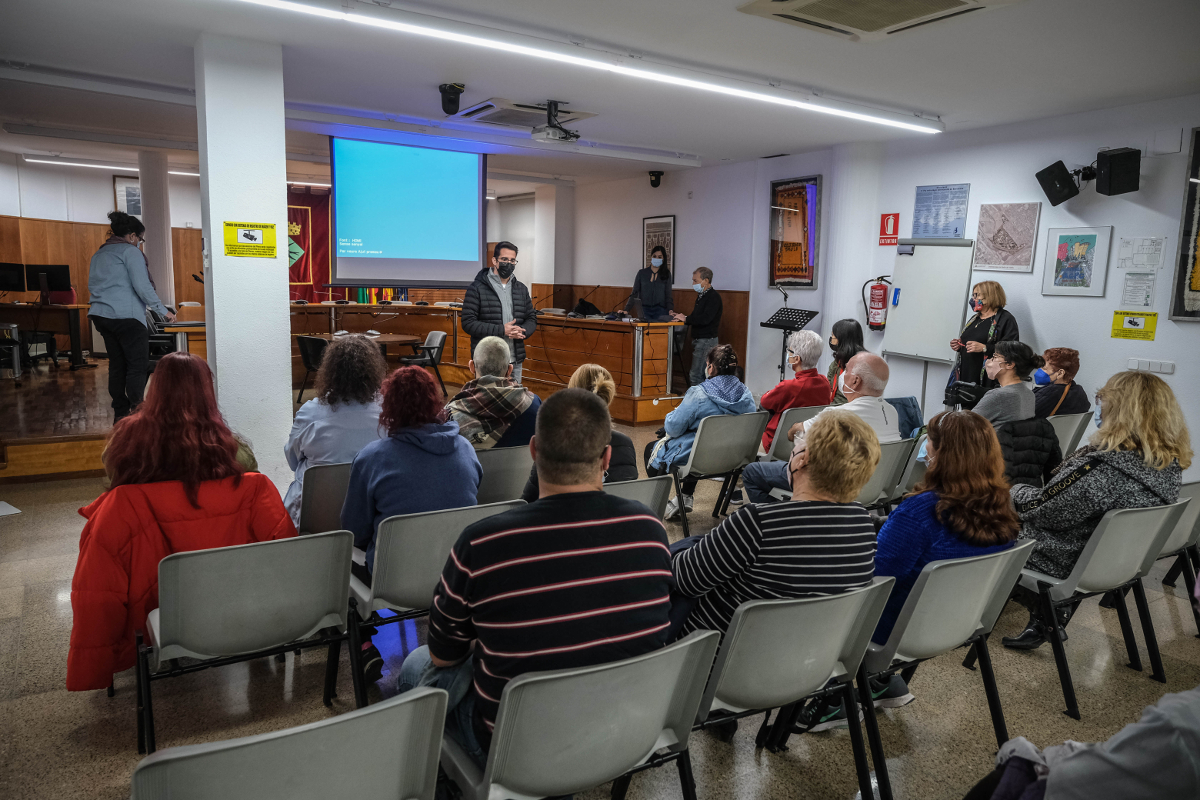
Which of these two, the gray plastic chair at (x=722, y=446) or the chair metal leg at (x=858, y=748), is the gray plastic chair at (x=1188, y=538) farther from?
the gray plastic chair at (x=722, y=446)

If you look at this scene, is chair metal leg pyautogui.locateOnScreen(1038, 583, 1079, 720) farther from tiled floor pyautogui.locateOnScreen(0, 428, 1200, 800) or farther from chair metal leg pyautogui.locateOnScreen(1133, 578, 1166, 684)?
chair metal leg pyautogui.locateOnScreen(1133, 578, 1166, 684)

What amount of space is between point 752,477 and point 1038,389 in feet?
6.56

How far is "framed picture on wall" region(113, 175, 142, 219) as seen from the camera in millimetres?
11828

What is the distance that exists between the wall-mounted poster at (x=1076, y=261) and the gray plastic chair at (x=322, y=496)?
5.73 metres

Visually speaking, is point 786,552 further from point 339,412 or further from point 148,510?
point 339,412

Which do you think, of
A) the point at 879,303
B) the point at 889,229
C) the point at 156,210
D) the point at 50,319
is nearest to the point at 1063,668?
the point at 879,303

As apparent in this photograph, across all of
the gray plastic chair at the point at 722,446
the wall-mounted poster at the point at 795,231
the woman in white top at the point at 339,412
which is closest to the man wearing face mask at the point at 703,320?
the wall-mounted poster at the point at 795,231

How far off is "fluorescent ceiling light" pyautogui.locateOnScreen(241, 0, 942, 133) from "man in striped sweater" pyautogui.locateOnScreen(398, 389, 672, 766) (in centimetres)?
331

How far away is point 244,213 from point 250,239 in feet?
0.49

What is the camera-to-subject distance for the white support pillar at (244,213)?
14.3ft

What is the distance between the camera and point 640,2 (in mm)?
3766

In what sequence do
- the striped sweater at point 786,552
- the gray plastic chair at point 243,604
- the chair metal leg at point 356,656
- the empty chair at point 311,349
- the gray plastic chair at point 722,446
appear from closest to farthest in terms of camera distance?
the striped sweater at point 786,552
the gray plastic chair at point 243,604
the chair metal leg at point 356,656
the gray plastic chair at point 722,446
the empty chair at point 311,349

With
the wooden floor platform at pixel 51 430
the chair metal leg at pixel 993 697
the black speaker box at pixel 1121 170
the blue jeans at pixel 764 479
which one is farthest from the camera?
the black speaker box at pixel 1121 170

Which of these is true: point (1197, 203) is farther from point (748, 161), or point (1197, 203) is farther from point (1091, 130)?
point (748, 161)
